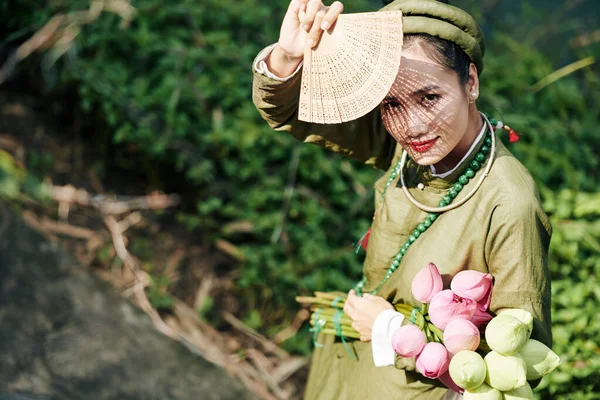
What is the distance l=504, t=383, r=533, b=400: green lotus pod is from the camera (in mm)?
1299

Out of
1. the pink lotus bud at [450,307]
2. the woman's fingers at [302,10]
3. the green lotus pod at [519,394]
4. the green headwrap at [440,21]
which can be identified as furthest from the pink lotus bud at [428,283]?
the woman's fingers at [302,10]

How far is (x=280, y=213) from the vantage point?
3.21 metres

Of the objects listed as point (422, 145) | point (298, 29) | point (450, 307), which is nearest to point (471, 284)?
point (450, 307)

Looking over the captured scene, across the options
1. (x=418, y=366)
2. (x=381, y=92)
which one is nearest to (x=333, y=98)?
(x=381, y=92)

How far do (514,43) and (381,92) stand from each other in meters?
2.69

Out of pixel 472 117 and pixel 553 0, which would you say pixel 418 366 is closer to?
pixel 472 117

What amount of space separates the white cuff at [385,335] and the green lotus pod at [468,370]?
6.9 inches

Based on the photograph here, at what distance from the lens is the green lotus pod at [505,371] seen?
1.26m

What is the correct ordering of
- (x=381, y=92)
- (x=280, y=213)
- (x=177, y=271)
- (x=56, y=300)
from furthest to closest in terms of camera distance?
(x=177, y=271), (x=280, y=213), (x=56, y=300), (x=381, y=92)

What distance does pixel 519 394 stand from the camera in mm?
1301

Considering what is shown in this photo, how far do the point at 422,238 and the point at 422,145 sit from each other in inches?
8.6

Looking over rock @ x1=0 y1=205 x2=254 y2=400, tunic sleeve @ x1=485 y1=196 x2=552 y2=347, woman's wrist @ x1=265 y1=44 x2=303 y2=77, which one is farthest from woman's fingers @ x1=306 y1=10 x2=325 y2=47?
rock @ x1=0 y1=205 x2=254 y2=400

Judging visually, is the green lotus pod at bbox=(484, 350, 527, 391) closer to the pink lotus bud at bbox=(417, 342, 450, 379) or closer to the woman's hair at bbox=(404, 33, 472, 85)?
the pink lotus bud at bbox=(417, 342, 450, 379)

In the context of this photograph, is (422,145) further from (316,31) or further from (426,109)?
(316,31)
